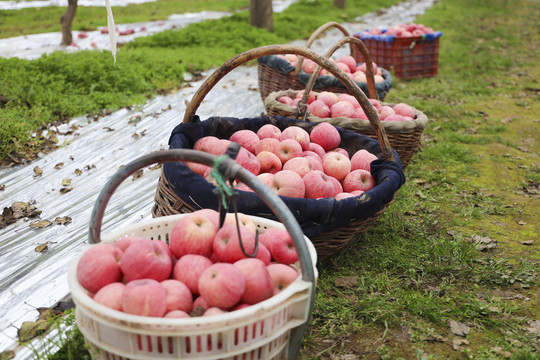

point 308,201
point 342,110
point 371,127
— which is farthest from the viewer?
point 342,110

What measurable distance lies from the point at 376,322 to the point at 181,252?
1.20 meters

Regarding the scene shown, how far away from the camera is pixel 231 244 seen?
1.94 m

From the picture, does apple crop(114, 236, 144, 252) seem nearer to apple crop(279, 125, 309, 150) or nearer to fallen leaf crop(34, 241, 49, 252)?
fallen leaf crop(34, 241, 49, 252)

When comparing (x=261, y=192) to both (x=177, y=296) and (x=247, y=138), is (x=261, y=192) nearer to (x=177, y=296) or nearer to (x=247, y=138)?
(x=177, y=296)

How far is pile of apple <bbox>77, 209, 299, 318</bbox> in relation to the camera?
66.5 inches

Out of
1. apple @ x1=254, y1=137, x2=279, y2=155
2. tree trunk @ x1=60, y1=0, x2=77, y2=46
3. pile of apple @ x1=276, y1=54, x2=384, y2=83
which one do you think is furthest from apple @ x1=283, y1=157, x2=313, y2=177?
tree trunk @ x1=60, y1=0, x2=77, y2=46

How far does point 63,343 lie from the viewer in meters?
2.11

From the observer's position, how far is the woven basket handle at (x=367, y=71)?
154 inches

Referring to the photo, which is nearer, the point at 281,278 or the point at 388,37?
the point at 281,278

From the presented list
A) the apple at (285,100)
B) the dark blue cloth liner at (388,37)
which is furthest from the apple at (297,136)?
the dark blue cloth liner at (388,37)

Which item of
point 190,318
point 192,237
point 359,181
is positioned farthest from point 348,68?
point 190,318

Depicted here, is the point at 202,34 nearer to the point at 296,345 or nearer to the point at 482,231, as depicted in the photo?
the point at 482,231

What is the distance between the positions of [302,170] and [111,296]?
1584mm

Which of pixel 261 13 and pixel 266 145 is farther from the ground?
pixel 261 13
